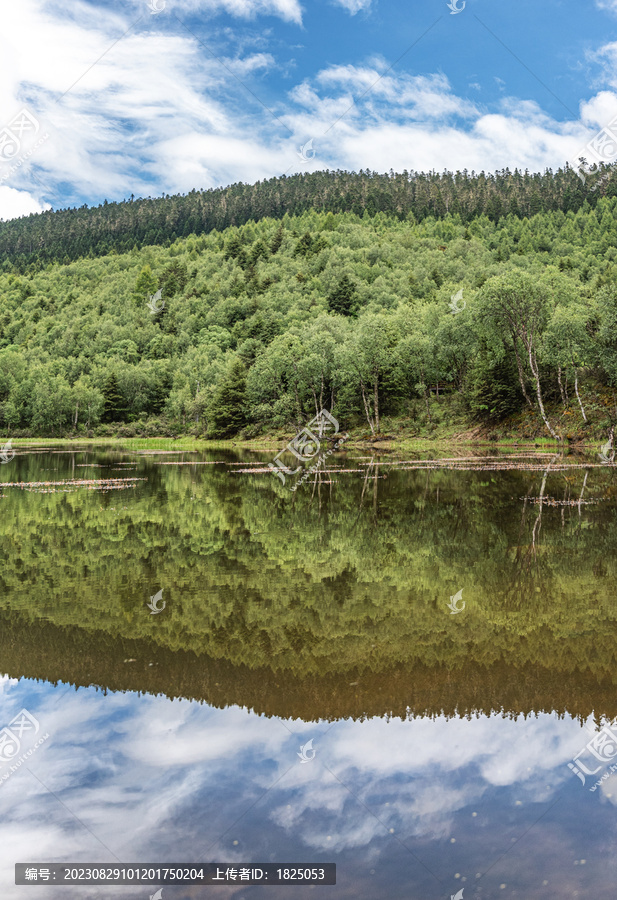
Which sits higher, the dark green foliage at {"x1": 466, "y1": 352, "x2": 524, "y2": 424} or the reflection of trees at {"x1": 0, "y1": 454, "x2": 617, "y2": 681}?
the dark green foliage at {"x1": 466, "y1": 352, "x2": 524, "y2": 424}

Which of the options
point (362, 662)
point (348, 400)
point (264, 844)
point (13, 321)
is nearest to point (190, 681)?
point (362, 662)

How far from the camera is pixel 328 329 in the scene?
94812mm

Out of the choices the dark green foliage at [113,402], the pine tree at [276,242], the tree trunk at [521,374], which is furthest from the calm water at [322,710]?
the pine tree at [276,242]

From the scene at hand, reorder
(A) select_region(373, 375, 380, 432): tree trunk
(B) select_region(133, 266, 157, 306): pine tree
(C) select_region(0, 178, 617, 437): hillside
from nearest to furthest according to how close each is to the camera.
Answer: (C) select_region(0, 178, 617, 437): hillside, (A) select_region(373, 375, 380, 432): tree trunk, (B) select_region(133, 266, 157, 306): pine tree

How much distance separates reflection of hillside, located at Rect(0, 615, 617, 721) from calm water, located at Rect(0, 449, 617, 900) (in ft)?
0.11

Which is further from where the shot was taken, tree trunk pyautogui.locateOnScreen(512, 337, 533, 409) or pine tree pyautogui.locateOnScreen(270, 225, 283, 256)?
pine tree pyautogui.locateOnScreen(270, 225, 283, 256)

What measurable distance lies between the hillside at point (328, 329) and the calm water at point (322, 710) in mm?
50836

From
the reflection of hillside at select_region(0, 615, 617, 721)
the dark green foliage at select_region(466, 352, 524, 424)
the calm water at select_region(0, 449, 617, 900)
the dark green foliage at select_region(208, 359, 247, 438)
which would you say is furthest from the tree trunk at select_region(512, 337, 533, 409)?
the reflection of hillside at select_region(0, 615, 617, 721)

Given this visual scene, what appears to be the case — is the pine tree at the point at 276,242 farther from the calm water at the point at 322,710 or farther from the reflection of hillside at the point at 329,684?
the reflection of hillside at the point at 329,684

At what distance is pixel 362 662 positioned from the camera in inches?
348

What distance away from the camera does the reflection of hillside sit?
754 centimetres

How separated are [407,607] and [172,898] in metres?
7.06

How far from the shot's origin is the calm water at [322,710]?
5312 mm

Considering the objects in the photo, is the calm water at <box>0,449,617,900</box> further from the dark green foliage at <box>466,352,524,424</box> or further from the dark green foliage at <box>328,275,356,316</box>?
the dark green foliage at <box>328,275,356,316</box>
